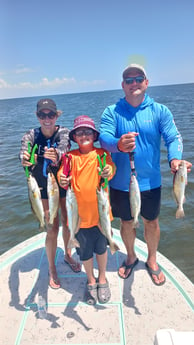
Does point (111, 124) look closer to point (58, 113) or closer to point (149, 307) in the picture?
point (58, 113)

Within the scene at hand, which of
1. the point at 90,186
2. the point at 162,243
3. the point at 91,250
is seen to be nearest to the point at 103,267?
the point at 91,250

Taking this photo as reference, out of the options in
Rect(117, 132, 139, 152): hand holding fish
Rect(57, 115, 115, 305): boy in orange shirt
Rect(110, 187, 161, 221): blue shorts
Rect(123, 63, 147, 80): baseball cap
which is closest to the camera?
Rect(117, 132, 139, 152): hand holding fish

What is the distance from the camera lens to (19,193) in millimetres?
10180

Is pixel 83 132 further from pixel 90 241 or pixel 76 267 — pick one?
pixel 76 267

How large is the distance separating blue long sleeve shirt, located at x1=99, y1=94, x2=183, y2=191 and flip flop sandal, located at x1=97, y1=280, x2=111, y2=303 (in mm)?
1681

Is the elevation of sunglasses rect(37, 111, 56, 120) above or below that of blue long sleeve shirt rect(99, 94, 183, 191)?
above

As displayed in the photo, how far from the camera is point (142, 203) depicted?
3.62 meters

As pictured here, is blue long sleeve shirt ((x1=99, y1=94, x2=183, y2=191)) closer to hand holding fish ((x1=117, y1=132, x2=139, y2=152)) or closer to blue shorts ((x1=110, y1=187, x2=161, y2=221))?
blue shorts ((x1=110, y1=187, x2=161, y2=221))

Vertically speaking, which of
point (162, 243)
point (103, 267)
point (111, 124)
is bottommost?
point (162, 243)

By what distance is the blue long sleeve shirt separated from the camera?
3281 mm

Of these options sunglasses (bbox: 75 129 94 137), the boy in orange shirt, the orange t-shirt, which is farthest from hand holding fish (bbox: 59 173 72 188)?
sunglasses (bbox: 75 129 94 137)

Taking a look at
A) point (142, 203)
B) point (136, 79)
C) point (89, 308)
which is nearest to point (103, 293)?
point (89, 308)

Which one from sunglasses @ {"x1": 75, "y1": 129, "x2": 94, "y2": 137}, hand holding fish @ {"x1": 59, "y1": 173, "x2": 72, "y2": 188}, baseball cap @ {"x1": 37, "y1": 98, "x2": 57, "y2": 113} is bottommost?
hand holding fish @ {"x1": 59, "y1": 173, "x2": 72, "y2": 188}

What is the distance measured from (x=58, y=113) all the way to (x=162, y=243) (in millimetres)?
4970
